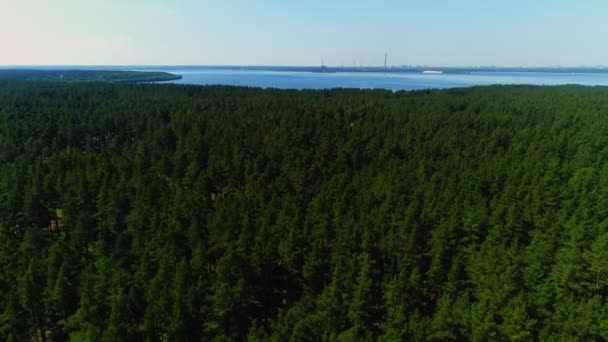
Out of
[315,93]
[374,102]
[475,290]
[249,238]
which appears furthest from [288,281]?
[315,93]

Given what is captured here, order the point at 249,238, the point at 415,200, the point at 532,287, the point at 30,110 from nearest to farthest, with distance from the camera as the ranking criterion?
the point at 532,287 < the point at 249,238 < the point at 415,200 < the point at 30,110

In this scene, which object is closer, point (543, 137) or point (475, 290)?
point (475, 290)

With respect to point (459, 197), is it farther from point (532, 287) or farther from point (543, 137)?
point (543, 137)

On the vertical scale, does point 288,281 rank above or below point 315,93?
below

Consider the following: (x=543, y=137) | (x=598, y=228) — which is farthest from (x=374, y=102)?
(x=598, y=228)

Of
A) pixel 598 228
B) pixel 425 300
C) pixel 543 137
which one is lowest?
pixel 425 300

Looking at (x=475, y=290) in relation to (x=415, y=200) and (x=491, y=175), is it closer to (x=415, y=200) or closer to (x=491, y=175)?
(x=415, y=200)

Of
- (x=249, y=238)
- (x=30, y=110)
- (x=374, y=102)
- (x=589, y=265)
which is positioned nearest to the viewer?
(x=589, y=265)
